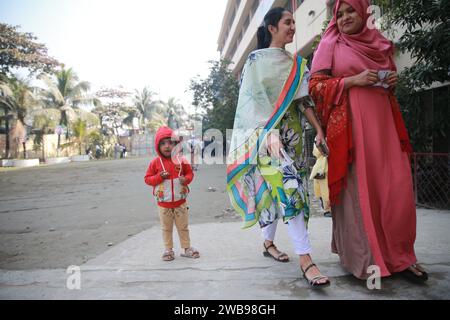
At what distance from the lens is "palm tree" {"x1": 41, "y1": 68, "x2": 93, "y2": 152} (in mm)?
28984

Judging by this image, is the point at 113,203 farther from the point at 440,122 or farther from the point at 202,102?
the point at 202,102

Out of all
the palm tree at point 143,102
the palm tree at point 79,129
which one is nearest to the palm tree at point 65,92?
the palm tree at point 79,129

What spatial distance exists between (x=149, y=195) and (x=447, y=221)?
18.8 ft

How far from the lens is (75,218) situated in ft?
18.2

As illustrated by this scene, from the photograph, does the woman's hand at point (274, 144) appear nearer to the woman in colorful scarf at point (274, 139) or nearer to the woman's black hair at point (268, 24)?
the woman in colorful scarf at point (274, 139)

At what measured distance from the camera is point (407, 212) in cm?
218

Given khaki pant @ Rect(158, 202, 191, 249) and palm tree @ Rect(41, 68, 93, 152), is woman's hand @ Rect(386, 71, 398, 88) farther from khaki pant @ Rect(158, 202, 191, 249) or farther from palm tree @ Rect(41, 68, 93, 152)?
palm tree @ Rect(41, 68, 93, 152)

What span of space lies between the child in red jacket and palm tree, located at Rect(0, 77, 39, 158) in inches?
1006

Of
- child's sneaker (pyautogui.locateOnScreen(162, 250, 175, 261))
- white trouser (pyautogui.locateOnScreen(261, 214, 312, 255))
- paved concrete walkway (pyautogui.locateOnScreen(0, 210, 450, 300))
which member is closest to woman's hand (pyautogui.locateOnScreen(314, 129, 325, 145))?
white trouser (pyautogui.locateOnScreen(261, 214, 312, 255))

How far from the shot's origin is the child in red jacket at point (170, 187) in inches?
117

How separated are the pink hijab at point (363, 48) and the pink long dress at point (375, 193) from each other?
4 centimetres

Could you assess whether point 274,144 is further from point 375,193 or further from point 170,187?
point 170,187

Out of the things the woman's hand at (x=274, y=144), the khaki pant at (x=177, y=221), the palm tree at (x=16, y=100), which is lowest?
the khaki pant at (x=177, y=221)

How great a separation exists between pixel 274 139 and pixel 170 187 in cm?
116
